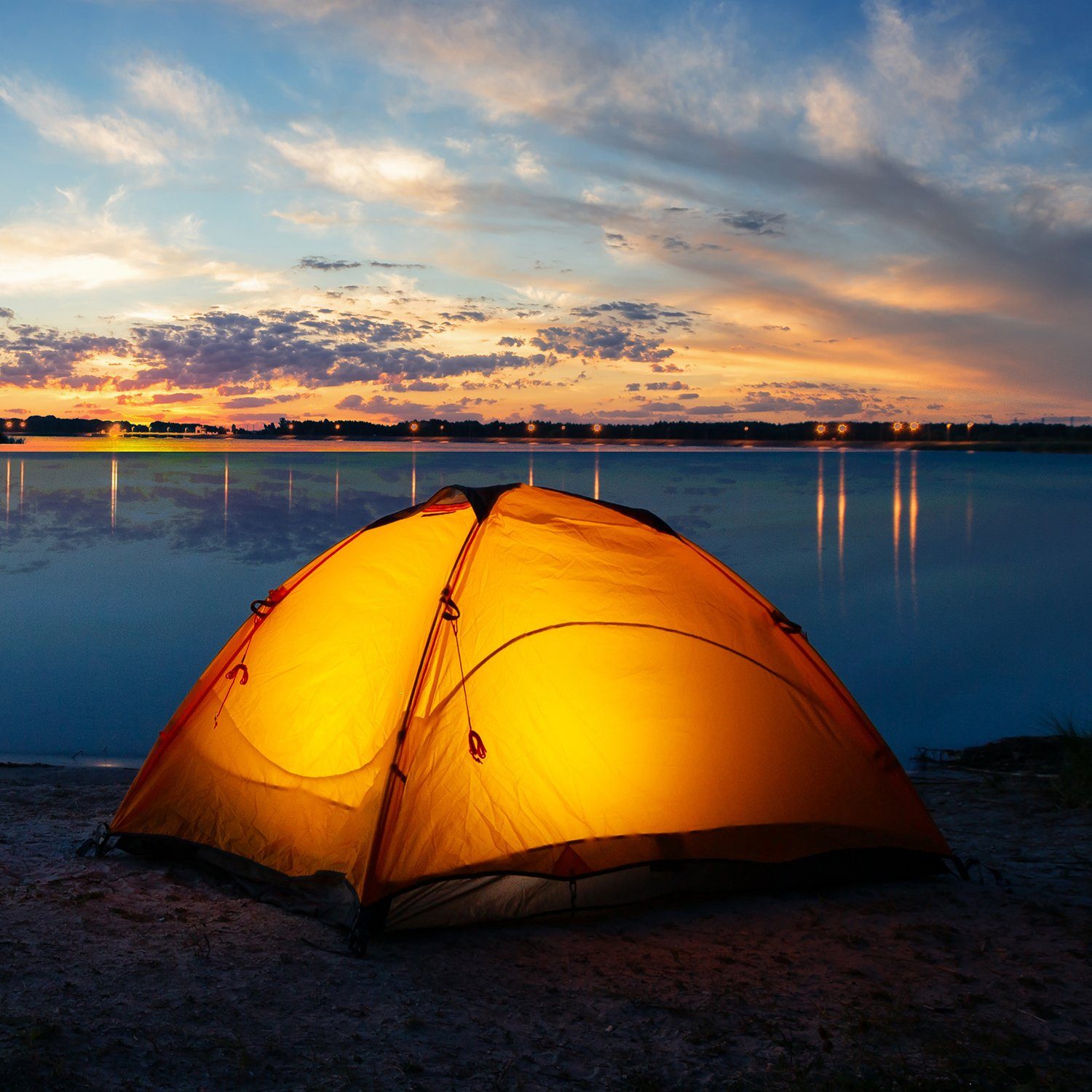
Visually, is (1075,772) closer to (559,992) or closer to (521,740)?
(521,740)

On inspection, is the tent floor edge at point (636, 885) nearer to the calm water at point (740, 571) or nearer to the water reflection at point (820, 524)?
the calm water at point (740, 571)

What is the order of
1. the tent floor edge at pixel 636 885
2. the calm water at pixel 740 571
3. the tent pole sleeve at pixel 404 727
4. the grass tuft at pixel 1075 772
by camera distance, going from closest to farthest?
the tent pole sleeve at pixel 404 727 → the tent floor edge at pixel 636 885 → the grass tuft at pixel 1075 772 → the calm water at pixel 740 571

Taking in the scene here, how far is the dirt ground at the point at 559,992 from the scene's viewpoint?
359cm

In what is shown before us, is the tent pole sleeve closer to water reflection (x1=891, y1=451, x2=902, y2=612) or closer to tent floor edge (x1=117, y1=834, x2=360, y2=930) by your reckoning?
tent floor edge (x1=117, y1=834, x2=360, y2=930)

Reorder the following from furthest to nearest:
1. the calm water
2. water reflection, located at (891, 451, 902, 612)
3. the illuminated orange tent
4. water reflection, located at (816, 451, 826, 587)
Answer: water reflection, located at (816, 451, 826, 587)
water reflection, located at (891, 451, 902, 612)
the calm water
the illuminated orange tent

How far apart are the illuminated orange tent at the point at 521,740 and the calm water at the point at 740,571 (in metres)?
5.91

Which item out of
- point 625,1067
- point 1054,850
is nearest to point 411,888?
point 625,1067

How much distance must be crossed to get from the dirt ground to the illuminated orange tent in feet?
0.88

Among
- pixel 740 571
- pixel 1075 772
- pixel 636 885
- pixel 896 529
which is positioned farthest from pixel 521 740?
pixel 896 529

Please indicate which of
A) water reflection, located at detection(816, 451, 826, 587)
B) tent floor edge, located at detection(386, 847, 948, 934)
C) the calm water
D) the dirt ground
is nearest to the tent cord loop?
tent floor edge, located at detection(386, 847, 948, 934)

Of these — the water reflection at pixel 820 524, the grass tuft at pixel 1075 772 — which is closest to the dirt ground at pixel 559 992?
the grass tuft at pixel 1075 772

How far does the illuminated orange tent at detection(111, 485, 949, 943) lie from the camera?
16.7ft

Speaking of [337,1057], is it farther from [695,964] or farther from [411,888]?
[695,964]

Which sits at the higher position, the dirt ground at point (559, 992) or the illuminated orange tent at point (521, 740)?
the illuminated orange tent at point (521, 740)
